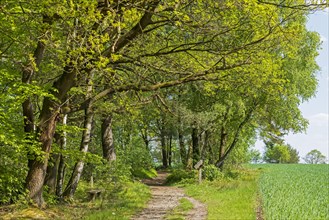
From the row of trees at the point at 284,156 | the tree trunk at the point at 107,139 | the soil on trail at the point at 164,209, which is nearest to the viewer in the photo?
the soil on trail at the point at 164,209

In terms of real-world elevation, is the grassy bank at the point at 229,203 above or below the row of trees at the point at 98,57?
below

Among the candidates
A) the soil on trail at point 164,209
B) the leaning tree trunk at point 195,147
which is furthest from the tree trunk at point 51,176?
the leaning tree trunk at point 195,147

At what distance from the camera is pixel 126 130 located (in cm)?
2608

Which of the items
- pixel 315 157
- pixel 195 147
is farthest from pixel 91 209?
pixel 315 157

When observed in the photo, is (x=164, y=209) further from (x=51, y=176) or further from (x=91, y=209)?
(x=51, y=176)

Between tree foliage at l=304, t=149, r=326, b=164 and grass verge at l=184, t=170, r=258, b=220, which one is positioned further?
tree foliage at l=304, t=149, r=326, b=164

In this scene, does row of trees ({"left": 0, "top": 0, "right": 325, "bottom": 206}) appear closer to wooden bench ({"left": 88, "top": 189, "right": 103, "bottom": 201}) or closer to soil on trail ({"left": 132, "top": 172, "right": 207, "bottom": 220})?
wooden bench ({"left": 88, "top": 189, "right": 103, "bottom": 201})

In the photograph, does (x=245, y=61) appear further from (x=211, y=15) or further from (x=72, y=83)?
(x=72, y=83)

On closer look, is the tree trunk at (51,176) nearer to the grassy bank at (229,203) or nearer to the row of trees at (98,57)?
the row of trees at (98,57)

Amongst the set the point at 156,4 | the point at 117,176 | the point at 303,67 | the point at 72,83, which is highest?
the point at 303,67

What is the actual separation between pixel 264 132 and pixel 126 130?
10.1m

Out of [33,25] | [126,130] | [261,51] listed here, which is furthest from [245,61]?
[126,130]

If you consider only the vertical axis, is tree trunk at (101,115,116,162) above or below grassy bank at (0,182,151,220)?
above

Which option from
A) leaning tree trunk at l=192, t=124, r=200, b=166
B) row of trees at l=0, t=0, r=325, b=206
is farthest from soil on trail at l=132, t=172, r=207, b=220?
leaning tree trunk at l=192, t=124, r=200, b=166
